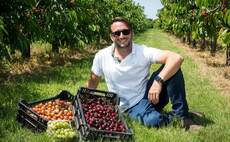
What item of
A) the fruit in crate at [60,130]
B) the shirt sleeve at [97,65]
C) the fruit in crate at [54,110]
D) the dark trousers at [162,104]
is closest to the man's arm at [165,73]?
the dark trousers at [162,104]

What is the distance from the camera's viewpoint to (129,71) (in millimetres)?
6820

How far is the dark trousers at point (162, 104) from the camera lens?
657cm

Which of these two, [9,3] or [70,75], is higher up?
[9,3]

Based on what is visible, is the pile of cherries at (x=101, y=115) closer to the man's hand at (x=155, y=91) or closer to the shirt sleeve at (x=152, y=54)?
the man's hand at (x=155, y=91)

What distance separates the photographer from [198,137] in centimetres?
627

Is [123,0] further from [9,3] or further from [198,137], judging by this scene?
[198,137]

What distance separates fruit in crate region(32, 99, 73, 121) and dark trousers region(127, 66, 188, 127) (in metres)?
0.99

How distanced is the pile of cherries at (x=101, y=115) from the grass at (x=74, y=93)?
32 cm

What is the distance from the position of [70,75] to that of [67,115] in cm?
673

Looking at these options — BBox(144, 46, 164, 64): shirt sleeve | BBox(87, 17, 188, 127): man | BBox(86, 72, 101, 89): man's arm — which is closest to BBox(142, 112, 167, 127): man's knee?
BBox(87, 17, 188, 127): man

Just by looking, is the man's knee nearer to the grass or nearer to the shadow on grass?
the grass

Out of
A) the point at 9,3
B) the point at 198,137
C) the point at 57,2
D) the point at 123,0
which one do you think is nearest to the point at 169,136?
the point at 198,137

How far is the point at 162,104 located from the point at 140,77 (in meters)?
0.51

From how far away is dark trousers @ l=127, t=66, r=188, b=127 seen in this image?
657cm
